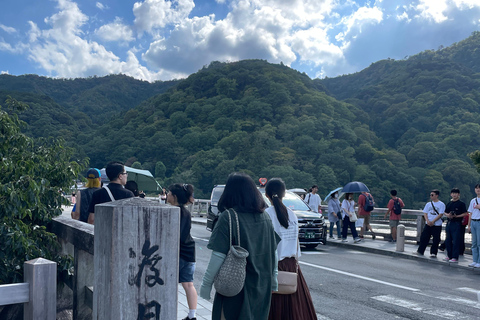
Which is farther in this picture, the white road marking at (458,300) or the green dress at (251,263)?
the white road marking at (458,300)

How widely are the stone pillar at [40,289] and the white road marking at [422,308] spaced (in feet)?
17.9

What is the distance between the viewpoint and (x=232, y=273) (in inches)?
122

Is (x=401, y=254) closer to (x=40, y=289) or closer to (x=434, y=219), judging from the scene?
(x=434, y=219)

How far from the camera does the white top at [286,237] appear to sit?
423 cm

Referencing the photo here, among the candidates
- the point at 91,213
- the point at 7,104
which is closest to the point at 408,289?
the point at 91,213

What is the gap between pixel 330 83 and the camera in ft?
391

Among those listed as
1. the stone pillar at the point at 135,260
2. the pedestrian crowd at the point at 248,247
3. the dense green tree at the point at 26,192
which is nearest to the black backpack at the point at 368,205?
the pedestrian crowd at the point at 248,247

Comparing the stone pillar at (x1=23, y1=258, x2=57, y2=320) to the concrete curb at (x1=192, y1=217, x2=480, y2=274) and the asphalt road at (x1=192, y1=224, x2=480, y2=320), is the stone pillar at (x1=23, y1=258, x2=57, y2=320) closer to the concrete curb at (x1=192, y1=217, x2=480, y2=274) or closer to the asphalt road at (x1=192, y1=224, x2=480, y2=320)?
the asphalt road at (x1=192, y1=224, x2=480, y2=320)

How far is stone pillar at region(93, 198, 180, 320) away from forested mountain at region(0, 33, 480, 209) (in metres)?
58.2

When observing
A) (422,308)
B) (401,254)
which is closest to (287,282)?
(422,308)

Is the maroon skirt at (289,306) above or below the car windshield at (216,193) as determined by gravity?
below

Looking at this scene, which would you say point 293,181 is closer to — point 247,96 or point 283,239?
point 247,96

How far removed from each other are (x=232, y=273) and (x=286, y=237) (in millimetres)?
1294

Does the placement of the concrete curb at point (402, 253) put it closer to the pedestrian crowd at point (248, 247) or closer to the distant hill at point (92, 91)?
the pedestrian crowd at point (248, 247)
